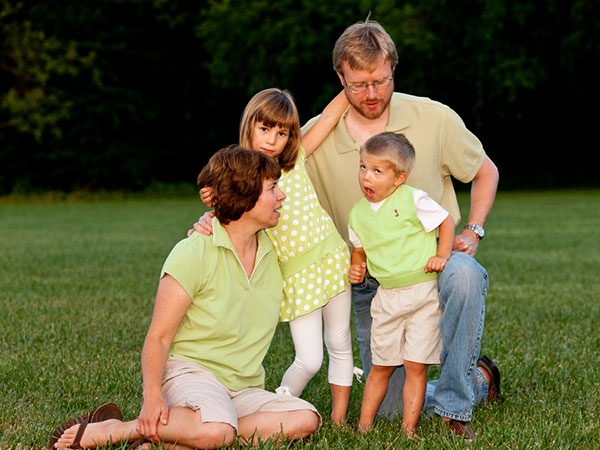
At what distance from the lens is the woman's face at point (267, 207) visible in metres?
3.69

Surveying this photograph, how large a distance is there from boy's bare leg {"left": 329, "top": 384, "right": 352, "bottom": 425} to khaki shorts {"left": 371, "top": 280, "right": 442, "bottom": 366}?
0.38m

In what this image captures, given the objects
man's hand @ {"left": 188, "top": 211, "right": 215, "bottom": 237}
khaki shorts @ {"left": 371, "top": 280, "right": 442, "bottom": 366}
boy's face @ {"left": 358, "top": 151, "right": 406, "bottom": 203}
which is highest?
boy's face @ {"left": 358, "top": 151, "right": 406, "bottom": 203}

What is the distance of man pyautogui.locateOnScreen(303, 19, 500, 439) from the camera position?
411 centimetres

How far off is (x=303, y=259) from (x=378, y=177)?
0.62 metres

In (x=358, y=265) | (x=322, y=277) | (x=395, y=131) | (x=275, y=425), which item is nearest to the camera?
(x=275, y=425)

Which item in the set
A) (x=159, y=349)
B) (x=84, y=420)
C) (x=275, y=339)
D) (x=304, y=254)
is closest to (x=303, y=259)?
(x=304, y=254)

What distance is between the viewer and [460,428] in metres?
3.73

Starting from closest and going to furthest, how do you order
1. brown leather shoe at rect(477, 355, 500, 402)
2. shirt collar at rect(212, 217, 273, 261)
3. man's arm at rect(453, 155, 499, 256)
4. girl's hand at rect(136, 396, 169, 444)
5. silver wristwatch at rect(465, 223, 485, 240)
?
girl's hand at rect(136, 396, 169, 444) < shirt collar at rect(212, 217, 273, 261) < silver wristwatch at rect(465, 223, 485, 240) < man's arm at rect(453, 155, 499, 256) < brown leather shoe at rect(477, 355, 500, 402)

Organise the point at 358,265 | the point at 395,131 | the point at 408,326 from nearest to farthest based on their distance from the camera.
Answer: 1. the point at 408,326
2. the point at 358,265
3. the point at 395,131

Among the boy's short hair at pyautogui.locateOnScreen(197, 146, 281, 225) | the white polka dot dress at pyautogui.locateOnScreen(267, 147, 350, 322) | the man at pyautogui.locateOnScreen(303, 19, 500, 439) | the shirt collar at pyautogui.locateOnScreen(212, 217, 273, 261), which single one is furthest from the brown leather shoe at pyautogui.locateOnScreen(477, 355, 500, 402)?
the boy's short hair at pyautogui.locateOnScreen(197, 146, 281, 225)

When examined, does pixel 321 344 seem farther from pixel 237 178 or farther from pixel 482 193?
pixel 482 193

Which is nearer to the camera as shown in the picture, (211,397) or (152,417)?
(152,417)

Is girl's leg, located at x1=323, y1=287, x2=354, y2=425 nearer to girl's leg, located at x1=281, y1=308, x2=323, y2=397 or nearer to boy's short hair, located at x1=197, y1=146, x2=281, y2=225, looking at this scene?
girl's leg, located at x1=281, y1=308, x2=323, y2=397

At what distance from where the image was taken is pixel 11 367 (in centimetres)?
515
